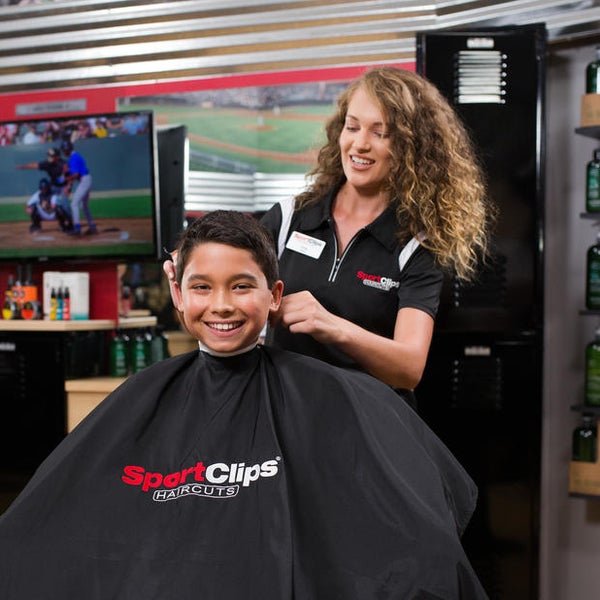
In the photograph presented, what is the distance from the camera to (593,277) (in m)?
3.29

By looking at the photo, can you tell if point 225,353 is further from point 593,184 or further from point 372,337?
point 593,184

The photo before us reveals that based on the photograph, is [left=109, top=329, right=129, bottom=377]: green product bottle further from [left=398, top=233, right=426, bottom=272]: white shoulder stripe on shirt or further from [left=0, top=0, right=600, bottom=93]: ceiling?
[left=398, top=233, right=426, bottom=272]: white shoulder stripe on shirt

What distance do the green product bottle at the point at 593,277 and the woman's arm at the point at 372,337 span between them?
5.47 ft

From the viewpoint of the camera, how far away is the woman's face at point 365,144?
182cm

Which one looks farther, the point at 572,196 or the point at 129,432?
the point at 572,196

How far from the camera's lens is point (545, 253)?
11.6 feet

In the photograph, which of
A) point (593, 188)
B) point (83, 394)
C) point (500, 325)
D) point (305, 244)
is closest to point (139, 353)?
point (83, 394)

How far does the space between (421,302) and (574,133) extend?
2008 mm

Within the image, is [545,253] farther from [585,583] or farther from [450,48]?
[585,583]

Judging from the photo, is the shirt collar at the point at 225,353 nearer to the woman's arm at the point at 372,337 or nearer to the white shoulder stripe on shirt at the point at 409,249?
the woman's arm at the point at 372,337

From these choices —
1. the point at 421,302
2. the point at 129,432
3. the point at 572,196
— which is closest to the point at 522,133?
the point at 572,196

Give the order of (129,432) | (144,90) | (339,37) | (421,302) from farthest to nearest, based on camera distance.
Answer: (144,90), (339,37), (421,302), (129,432)

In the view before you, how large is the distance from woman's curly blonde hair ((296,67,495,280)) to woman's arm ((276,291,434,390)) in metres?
0.17

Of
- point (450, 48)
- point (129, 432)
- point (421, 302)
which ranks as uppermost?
point (450, 48)
